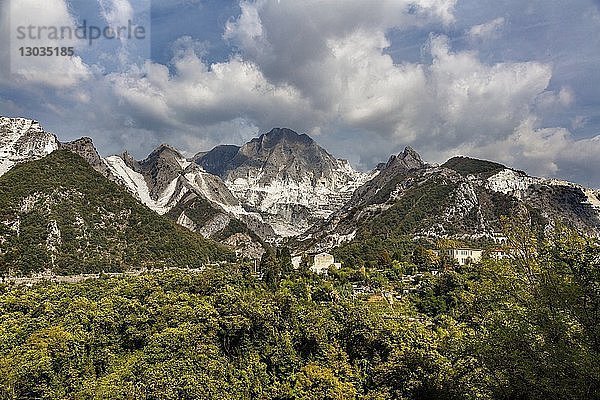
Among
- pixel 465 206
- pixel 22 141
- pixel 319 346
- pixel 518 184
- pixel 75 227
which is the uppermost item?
pixel 22 141

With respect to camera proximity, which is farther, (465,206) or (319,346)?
(465,206)

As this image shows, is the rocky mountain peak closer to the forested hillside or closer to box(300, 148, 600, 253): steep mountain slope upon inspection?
box(300, 148, 600, 253): steep mountain slope

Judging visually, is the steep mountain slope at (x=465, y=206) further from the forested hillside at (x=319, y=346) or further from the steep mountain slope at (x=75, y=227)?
the forested hillside at (x=319, y=346)

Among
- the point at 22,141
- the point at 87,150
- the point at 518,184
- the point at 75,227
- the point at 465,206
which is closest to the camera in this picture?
the point at 75,227

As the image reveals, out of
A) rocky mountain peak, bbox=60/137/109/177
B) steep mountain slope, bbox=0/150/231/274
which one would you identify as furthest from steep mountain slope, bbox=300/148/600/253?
rocky mountain peak, bbox=60/137/109/177

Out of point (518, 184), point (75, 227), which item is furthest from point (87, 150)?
point (518, 184)

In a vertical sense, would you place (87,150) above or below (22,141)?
above

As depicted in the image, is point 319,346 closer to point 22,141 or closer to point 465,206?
point 465,206

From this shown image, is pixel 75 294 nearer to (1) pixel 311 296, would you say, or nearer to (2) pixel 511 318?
(1) pixel 311 296
